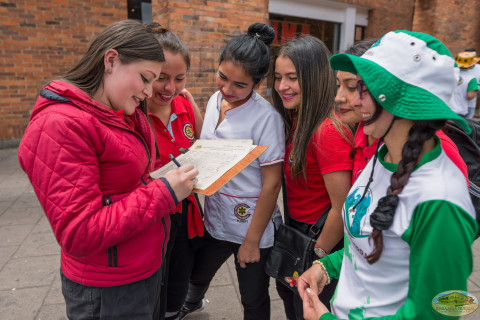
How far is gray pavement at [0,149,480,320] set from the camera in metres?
2.46

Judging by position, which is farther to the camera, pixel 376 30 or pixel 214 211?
pixel 376 30

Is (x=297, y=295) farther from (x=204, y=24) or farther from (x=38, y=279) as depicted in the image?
(x=204, y=24)

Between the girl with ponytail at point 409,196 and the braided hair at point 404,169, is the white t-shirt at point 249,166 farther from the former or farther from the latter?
the braided hair at point 404,169

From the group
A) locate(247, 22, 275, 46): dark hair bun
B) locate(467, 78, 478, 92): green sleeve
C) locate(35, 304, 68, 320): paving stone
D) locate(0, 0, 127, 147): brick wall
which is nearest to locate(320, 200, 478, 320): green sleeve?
locate(247, 22, 275, 46): dark hair bun

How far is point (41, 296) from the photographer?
8.58 feet

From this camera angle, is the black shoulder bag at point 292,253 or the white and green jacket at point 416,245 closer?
the white and green jacket at point 416,245

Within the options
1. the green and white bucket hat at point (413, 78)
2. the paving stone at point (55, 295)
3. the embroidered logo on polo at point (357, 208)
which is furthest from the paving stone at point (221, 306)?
the green and white bucket hat at point (413, 78)

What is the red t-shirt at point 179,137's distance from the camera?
1.87 metres

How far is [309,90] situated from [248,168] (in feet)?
1.64

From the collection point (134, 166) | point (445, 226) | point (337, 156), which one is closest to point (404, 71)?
point (445, 226)

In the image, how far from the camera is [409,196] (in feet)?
2.76

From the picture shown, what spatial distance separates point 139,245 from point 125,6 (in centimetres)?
728

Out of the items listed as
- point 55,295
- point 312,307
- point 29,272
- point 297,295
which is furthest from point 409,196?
point 29,272

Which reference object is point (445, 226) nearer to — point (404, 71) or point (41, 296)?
point (404, 71)
